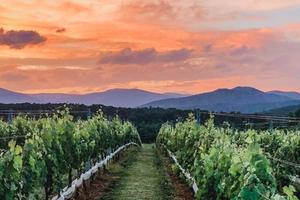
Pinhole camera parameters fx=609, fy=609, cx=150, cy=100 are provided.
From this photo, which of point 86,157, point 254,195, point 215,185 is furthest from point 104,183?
point 254,195

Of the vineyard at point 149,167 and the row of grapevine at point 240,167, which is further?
the vineyard at point 149,167

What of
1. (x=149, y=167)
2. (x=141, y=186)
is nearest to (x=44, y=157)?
(x=141, y=186)

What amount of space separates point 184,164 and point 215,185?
781 centimetres

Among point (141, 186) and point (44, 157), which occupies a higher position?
point (44, 157)

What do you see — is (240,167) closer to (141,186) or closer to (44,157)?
(44,157)

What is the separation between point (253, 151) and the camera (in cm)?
802

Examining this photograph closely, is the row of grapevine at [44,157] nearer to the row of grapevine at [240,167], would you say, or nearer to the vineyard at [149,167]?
the vineyard at [149,167]

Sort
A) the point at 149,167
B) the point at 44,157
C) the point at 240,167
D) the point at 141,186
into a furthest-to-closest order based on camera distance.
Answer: the point at 149,167, the point at 141,186, the point at 44,157, the point at 240,167

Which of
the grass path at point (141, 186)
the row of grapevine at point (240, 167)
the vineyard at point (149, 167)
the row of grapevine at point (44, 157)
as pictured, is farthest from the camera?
the grass path at point (141, 186)

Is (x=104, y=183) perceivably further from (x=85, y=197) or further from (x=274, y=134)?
(x=274, y=134)

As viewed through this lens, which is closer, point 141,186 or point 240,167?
point 240,167

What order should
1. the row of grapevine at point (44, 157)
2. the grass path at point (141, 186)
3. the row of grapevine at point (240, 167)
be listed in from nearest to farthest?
the row of grapevine at point (240, 167)
the row of grapevine at point (44, 157)
the grass path at point (141, 186)

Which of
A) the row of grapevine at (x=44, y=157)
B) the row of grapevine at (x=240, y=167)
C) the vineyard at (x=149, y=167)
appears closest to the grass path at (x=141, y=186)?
the vineyard at (x=149, y=167)

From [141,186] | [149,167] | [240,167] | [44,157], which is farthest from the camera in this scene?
[149,167]
